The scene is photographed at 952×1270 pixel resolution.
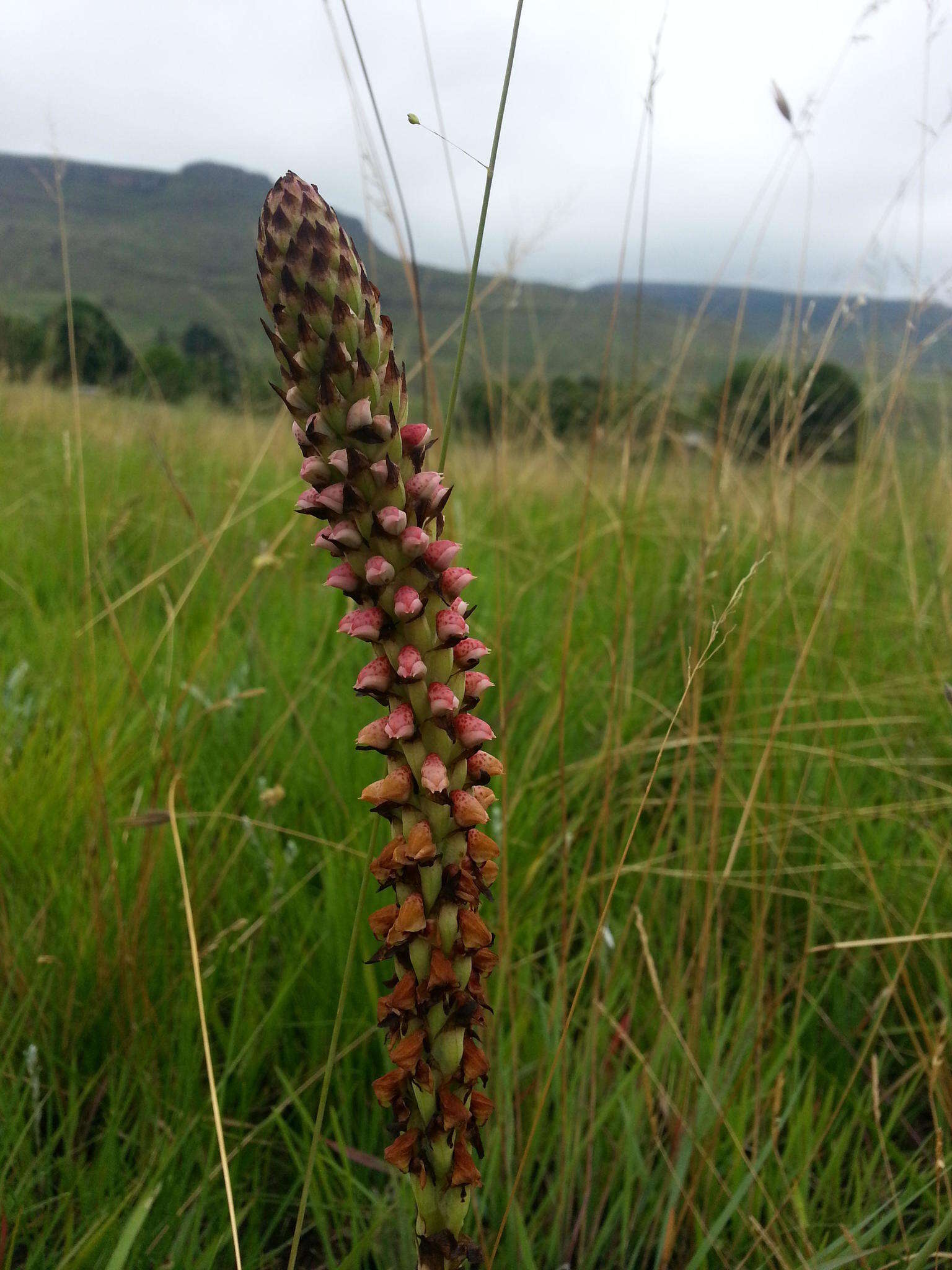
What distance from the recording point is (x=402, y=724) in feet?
2.50

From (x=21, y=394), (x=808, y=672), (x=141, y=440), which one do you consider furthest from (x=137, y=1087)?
(x=21, y=394)

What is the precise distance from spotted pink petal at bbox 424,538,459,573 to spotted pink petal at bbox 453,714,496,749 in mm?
137

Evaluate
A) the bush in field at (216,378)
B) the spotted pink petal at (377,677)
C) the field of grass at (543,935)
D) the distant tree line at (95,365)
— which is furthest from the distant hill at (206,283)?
the spotted pink petal at (377,677)

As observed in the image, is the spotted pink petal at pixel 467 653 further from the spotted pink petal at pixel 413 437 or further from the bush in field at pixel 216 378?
the bush in field at pixel 216 378

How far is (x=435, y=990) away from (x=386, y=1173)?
887 millimetres

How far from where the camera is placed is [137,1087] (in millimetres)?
1578

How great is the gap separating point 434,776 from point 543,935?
157 centimetres

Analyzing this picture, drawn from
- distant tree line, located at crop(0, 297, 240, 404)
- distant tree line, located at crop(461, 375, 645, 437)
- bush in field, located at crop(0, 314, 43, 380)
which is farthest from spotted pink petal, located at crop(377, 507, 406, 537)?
bush in field, located at crop(0, 314, 43, 380)

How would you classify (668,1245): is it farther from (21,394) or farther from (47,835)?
(21,394)

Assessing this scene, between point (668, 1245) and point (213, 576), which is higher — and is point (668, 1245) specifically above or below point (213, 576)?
below

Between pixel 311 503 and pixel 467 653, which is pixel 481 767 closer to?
pixel 467 653

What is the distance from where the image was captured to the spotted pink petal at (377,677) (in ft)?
2.53

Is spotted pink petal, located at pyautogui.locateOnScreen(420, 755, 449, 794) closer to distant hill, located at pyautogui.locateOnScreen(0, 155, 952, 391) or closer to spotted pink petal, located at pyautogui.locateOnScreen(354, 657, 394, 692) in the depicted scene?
spotted pink petal, located at pyautogui.locateOnScreen(354, 657, 394, 692)

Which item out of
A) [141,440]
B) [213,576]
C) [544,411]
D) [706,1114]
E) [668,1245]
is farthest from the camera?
[141,440]
